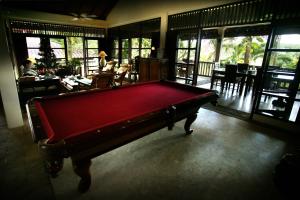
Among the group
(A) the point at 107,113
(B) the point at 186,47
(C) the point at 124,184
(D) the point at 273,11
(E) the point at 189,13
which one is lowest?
(C) the point at 124,184

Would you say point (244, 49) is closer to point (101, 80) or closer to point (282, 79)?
point (282, 79)

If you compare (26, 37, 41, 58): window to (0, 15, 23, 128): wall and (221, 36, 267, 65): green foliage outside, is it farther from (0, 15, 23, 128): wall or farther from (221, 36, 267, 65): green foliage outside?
(221, 36, 267, 65): green foliage outside

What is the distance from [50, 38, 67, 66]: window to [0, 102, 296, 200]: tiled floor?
5.75m

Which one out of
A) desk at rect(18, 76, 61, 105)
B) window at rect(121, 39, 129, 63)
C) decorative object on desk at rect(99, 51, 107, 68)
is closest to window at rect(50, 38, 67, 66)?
decorative object on desk at rect(99, 51, 107, 68)

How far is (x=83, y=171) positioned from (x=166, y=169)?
41.6 inches

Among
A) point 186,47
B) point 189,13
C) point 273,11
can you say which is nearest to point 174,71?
point 186,47

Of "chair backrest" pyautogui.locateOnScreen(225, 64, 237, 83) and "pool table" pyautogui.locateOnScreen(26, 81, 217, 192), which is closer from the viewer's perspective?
"pool table" pyautogui.locateOnScreen(26, 81, 217, 192)

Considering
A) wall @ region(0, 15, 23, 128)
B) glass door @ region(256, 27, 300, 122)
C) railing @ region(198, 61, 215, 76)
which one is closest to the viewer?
wall @ region(0, 15, 23, 128)

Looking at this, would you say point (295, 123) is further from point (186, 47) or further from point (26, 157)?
point (26, 157)

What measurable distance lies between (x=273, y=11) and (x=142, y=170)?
156 inches

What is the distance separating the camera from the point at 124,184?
1904mm

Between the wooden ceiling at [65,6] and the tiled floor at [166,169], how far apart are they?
17.1 ft

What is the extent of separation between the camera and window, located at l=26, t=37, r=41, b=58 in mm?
6953

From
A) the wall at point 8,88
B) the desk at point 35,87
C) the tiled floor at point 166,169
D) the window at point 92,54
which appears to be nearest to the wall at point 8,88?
the wall at point 8,88
